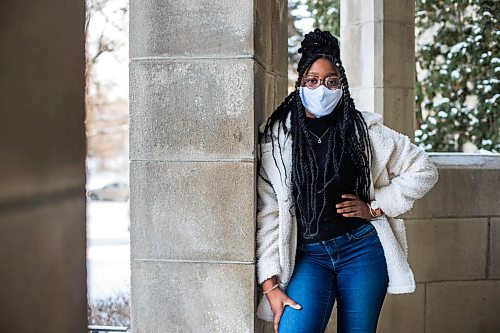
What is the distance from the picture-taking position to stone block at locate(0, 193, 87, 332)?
0.40 meters

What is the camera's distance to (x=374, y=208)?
2021 millimetres

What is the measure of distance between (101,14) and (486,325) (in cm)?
442

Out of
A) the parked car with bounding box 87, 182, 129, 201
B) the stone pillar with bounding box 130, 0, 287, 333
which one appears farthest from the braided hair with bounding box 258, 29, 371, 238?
the parked car with bounding box 87, 182, 129, 201

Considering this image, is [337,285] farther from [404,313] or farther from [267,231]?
[404,313]

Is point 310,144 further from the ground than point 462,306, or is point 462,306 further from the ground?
point 310,144

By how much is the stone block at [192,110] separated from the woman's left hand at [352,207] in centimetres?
30

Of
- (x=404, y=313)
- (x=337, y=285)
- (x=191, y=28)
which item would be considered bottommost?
(x=404, y=313)

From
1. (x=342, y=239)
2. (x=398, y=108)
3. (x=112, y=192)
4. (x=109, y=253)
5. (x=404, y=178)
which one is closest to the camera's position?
(x=342, y=239)

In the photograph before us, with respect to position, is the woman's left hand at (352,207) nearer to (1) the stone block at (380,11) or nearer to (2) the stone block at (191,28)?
(2) the stone block at (191,28)

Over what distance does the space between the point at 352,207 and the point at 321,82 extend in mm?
363

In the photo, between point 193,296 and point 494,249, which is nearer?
point 193,296

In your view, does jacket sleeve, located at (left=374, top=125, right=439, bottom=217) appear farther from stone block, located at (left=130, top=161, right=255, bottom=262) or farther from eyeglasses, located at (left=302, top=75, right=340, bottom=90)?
stone block, located at (left=130, top=161, right=255, bottom=262)

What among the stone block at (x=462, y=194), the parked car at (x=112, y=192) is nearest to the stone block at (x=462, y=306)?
the stone block at (x=462, y=194)

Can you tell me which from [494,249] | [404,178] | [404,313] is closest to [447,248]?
[494,249]
